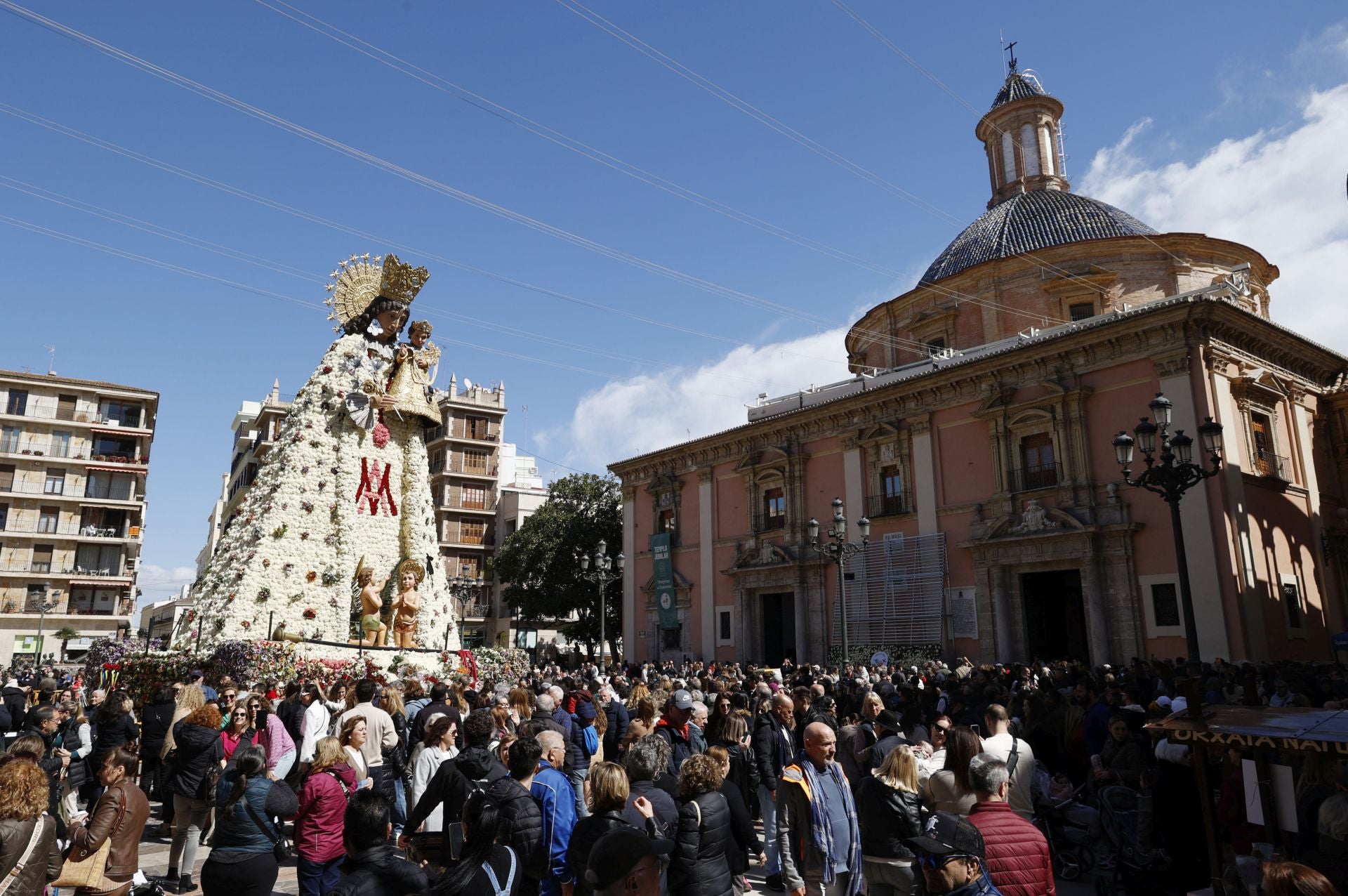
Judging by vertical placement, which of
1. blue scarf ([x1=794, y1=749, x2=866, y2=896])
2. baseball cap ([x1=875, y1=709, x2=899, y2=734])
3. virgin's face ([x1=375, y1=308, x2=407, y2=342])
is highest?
virgin's face ([x1=375, y1=308, x2=407, y2=342])

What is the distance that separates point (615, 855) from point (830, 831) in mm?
1624

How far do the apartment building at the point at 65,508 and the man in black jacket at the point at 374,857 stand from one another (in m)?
50.6

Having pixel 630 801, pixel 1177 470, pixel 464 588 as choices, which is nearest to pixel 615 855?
pixel 630 801

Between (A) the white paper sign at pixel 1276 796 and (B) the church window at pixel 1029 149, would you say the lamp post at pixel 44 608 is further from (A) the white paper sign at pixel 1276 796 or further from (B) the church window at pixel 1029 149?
(A) the white paper sign at pixel 1276 796

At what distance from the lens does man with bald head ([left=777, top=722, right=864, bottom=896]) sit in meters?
4.73

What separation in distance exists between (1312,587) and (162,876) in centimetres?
2416

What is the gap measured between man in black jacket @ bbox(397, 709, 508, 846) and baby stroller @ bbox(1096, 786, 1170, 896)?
4.13 metres

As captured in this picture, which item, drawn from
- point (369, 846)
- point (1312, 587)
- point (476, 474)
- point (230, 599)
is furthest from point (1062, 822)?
point (476, 474)

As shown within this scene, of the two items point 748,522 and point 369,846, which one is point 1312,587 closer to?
point 748,522

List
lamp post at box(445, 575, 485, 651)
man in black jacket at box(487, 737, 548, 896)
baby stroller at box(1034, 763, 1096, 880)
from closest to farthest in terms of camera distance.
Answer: man in black jacket at box(487, 737, 548, 896), baby stroller at box(1034, 763, 1096, 880), lamp post at box(445, 575, 485, 651)

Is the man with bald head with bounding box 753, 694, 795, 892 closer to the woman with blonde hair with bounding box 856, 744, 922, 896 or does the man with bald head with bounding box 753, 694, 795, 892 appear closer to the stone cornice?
the woman with blonde hair with bounding box 856, 744, 922, 896

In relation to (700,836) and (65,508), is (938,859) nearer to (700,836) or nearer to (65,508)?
(700,836)

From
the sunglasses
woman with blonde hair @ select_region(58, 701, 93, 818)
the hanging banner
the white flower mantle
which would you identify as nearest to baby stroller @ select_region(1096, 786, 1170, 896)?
the sunglasses

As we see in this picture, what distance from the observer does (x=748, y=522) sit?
2942cm
